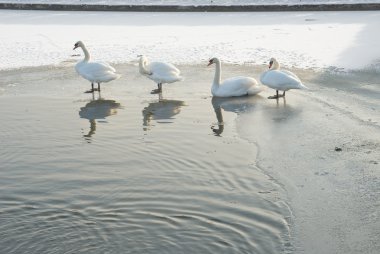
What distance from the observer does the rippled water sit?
6883mm

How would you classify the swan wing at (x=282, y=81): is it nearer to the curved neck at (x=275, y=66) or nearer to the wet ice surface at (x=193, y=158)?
the wet ice surface at (x=193, y=158)

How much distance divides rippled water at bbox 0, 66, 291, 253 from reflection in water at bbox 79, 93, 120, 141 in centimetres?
2

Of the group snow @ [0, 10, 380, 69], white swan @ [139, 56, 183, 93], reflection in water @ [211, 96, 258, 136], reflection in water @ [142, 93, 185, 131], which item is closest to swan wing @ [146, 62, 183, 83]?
white swan @ [139, 56, 183, 93]

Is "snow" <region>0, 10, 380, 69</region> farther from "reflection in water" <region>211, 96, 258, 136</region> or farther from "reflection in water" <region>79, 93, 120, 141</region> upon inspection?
"reflection in water" <region>79, 93, 120, 141</region>

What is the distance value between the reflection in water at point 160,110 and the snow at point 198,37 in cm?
381

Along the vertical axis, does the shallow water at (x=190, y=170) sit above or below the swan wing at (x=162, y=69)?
below

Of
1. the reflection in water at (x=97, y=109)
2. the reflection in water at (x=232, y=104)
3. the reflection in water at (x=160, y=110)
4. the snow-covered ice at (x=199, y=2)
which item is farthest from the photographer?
the snow-covered ice at (x=199, y=2)

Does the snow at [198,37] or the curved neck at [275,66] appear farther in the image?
the snow at [198,37]

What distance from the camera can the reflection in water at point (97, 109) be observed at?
11578 millimetres

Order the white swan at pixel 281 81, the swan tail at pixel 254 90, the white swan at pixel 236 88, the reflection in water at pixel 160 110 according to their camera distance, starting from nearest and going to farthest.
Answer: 1. the reflection in water at pixel 160 110
2. the white swan at pixel 281 81
3. the white swan at pixel 236 88
4. the swan tail at pixel 254 90

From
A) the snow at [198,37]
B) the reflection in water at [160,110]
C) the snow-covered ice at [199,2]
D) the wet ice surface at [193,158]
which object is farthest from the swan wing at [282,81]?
the snow-covered ice at [199,2]

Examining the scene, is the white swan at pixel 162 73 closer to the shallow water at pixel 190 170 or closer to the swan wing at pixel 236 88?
the shallow water at pixel 190 170

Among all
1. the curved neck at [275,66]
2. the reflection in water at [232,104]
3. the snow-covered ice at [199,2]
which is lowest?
the reflection in water at [232,104]

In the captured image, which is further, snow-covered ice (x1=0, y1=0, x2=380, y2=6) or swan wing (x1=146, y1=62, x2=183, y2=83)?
snow-covered ice (x1=0, y1=0, x2=380, y2=6)
